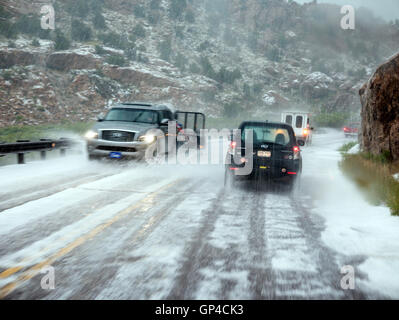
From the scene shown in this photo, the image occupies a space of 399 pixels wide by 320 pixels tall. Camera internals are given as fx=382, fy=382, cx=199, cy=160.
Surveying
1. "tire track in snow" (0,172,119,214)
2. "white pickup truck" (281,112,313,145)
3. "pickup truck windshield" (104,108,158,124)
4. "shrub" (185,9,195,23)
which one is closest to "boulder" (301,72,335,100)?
"shrub" (185,9,195,23)

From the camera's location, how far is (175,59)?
82.9m

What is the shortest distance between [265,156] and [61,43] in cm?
6278

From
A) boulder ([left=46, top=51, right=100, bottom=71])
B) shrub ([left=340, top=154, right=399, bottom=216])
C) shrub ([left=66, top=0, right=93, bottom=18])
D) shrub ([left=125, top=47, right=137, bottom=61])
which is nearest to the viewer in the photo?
shrub ([left=340, top=154, right=399, bottom=216])

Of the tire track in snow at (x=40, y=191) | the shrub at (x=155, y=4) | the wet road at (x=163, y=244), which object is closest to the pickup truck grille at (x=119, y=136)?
the tire track in snow at (x=40, y=191)

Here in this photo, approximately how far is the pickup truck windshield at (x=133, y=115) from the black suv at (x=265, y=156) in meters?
5.63

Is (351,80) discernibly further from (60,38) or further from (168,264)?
(168,264)

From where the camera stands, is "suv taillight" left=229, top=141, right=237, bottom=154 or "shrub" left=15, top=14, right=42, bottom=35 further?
"shrub" left=15, top=14, right=42, bottom=35

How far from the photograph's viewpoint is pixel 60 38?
2525 inches

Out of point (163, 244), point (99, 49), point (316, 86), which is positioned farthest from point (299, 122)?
point (316, 86)

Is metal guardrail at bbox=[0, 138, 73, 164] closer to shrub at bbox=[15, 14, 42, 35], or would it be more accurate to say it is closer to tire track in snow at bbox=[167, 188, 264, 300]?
tire track in snow at bbox=[167, 188, 264, 300]

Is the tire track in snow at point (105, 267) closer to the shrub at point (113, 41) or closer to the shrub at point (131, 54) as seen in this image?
the shrub at point (131, 54)

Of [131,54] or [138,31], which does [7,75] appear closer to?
[131,54]

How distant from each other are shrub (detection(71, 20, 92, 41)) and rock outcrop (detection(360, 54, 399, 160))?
68.0m

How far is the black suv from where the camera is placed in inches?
362
